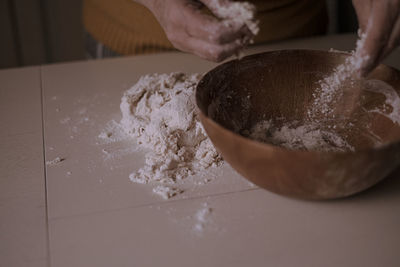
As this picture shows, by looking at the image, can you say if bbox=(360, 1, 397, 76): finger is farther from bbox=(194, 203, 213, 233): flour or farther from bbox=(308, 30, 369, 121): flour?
bbox=(194, 203, 213, 233): flour

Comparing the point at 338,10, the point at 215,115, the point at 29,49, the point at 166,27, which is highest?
the point at 166,27

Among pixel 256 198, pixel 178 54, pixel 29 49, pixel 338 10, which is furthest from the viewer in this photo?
pixel 29 49

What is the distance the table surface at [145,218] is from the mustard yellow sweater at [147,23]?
1.35ft

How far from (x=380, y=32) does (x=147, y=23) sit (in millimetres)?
668

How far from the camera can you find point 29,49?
2.23m

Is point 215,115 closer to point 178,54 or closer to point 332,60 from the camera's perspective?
point 332,60

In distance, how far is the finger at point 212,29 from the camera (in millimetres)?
741

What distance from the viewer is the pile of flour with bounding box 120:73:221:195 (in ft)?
2.65

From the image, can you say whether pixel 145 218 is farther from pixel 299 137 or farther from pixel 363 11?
pixel 363 11

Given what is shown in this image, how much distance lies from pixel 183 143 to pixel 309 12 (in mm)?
720

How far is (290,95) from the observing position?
915 millimetres

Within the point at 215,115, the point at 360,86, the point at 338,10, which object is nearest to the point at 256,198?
the point at 215,115

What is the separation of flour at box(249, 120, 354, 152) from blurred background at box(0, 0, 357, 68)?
127cm

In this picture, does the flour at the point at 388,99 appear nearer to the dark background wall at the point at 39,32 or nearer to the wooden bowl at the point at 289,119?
the wooden bowl at the point at 289,119
